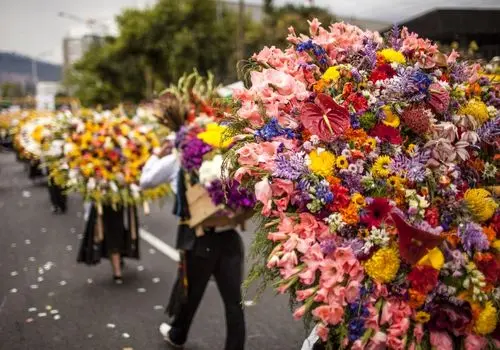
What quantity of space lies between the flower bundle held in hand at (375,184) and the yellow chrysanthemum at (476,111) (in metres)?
0.01

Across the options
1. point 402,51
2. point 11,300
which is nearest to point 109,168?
point 11,300

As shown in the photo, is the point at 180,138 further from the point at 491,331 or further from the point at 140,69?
Answer: the point at 140,69

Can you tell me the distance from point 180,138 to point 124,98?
3553cm

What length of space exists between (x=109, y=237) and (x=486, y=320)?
17.9 ft

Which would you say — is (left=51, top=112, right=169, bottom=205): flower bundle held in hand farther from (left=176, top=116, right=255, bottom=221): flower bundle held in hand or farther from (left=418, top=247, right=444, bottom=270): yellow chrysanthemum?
(left=418, top=247, right=444, bottom=270): yellow chrysanthemum

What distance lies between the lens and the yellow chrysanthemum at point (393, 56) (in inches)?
115

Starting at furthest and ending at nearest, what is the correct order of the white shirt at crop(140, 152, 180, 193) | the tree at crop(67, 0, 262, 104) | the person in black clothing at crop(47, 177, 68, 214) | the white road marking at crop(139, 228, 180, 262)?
the tree at crop(67, 0, 262, 104) → the person in black clothing at crop(47, 177, 68, 214) → the white road marking at crop(139, 228, 180, 262) → the white shirt at crop(140, 152, 180, 193)

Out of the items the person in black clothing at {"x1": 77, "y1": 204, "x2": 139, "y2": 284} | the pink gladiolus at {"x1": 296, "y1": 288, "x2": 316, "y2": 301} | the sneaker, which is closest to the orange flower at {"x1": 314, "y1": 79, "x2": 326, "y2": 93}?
the pink gladiolus at {"x1": 296, "y1": 288, "x2": 316, "y2": 301}

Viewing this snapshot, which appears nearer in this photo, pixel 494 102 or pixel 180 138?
pixel 494 102

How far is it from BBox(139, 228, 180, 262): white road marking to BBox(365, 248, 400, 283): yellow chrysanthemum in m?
6.06

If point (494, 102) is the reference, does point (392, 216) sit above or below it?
below

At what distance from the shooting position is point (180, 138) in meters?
4.71

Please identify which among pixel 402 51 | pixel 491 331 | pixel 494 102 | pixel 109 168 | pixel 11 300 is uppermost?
pixel 402 51

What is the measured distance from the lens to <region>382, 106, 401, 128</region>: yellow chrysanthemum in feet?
8.96
